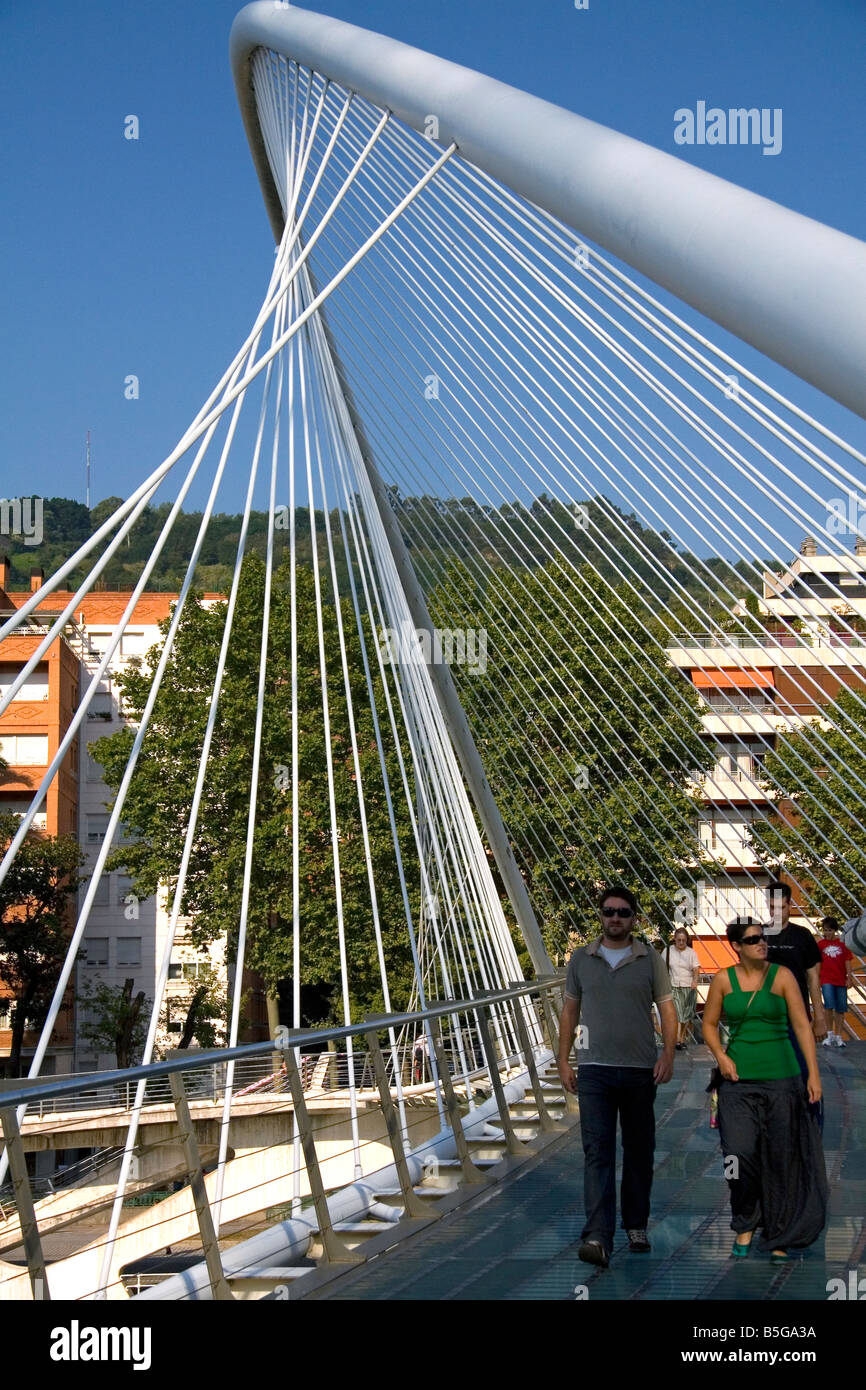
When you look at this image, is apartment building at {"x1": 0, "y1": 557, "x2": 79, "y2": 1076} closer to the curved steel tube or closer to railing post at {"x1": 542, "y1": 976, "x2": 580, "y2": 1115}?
railing post at {"x1": 542, "y1": 976, "x2": 580, "y2": 1115}

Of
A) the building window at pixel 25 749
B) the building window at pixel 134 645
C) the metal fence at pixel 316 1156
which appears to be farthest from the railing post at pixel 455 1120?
the building window at pixel 134 645

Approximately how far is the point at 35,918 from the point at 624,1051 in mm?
36535

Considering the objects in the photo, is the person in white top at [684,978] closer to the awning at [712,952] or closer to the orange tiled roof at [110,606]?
the awning at [712,952]

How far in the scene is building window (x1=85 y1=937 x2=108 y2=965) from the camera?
4969 cm

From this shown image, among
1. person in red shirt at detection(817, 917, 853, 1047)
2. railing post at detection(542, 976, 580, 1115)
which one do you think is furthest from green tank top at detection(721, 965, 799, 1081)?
person in red shirt at detection(817, 917, 853, 1047)

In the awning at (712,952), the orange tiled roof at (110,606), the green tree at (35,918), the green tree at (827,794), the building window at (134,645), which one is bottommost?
the awning at (712,952)

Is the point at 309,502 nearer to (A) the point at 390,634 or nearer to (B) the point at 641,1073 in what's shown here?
(A) the point at 390,634

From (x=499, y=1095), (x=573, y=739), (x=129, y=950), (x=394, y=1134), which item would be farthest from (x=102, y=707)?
(x=394, y=1134)

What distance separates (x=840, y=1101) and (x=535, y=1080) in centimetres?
280

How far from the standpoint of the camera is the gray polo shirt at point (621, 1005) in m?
6.16

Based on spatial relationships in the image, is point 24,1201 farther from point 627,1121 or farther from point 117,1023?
point 117,1023

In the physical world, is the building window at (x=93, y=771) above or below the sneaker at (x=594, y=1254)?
above

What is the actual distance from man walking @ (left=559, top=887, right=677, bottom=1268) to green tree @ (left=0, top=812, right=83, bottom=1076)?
116ft
